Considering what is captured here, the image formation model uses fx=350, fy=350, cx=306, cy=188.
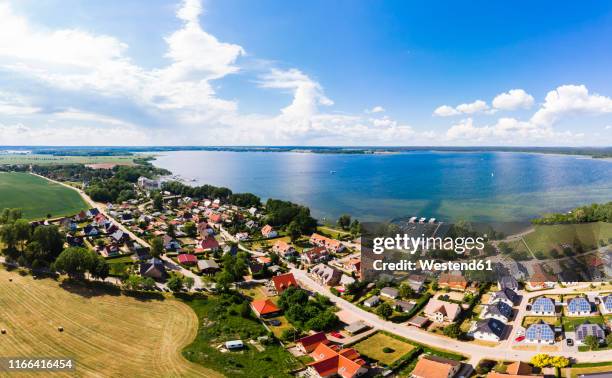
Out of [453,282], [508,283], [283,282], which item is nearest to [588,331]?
[508,283]

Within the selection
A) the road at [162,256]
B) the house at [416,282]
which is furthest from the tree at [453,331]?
the road at [162,256]

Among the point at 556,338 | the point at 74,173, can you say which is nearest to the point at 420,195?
the point at 556,338

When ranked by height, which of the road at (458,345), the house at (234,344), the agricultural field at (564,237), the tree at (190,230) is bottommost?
the road at (458,345)

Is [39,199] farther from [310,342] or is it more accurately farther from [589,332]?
[589,332]

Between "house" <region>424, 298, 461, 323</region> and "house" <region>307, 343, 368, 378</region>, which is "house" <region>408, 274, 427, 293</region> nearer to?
"house" <region>424, 298, 461, 323</region>

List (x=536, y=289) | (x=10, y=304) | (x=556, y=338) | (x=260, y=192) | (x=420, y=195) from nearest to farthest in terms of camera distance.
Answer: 1. (x=556, y=338)
2. (x=10, y=304)
3. (x=536, y=289)
4. (x=420, y=195)
5. (x=260, y=192)

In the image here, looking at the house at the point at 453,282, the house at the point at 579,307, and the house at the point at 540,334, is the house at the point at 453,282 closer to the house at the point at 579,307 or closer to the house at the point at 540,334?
the house at the point at 579,307

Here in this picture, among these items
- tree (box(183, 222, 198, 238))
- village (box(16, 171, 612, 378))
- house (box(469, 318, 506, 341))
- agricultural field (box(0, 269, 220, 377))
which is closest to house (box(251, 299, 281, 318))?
village (box(16, 171, 612, 378))

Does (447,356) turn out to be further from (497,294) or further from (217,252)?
(217,252)
